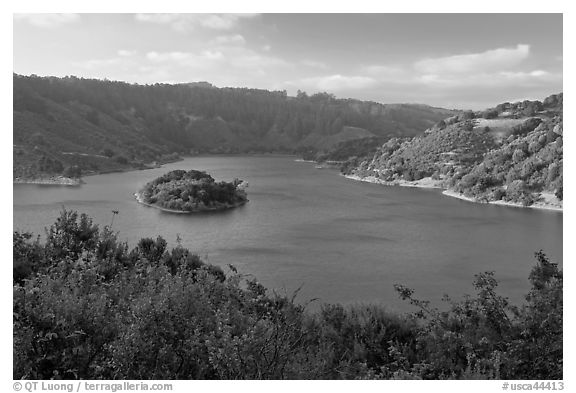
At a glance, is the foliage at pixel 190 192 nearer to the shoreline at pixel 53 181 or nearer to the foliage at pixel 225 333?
the shoreline at pixel 53 181

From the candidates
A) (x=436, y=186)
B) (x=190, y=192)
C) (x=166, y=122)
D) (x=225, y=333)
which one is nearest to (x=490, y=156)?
(x=436, y=186)

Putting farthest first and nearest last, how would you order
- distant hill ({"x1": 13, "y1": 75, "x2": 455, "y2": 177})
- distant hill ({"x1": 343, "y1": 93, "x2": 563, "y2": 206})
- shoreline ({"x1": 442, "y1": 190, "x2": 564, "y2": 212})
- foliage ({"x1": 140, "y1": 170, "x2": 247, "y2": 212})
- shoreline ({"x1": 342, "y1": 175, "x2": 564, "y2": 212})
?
distant hill ({"x1": 13, "y1": 75, "x2": 455, "y2": 177}), distant hill ({"x1": 343, "y1": 93, "x2": 563, "y2": 206}), shoreline ({"x1": 342, "y1": 175, "x2": 564, "y2": 212}), shoreline ({"x1": 442, "y1": 190, "x2": 564, "y2": 212}), foliage ({"x1": 140, "y1": 170, "x2": 247, "y2": 212})

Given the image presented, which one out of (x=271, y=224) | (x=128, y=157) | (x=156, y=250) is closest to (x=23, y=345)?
(x=156, y=250)

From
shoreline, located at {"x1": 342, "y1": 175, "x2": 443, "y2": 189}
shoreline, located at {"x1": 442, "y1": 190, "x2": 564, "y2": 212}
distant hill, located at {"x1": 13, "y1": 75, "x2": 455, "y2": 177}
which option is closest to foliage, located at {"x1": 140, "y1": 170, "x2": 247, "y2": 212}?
distant hill, located at {"x1": 13, "y1": 75, "x2": 455, "y2": 177}

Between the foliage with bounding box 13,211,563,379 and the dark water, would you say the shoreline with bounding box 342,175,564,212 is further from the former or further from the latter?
the foliage with bounding box 13,211,563,379
